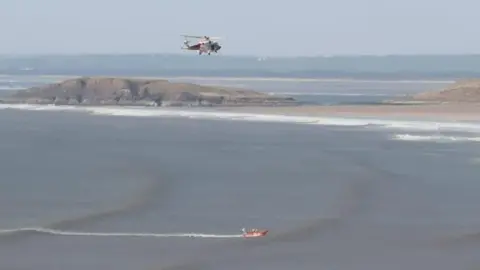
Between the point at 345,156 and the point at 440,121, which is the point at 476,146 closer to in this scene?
the point at 345,156

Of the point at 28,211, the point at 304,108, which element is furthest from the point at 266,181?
the point at 304,108

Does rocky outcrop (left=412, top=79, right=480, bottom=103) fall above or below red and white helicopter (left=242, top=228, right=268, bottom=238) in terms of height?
below

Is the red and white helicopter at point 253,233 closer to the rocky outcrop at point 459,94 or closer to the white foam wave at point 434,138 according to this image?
the white foam wave at point 434,138

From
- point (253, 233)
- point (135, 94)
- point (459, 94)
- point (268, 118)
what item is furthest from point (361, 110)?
point (253, 233)

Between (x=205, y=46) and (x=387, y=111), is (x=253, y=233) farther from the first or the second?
(x=387, y=111)

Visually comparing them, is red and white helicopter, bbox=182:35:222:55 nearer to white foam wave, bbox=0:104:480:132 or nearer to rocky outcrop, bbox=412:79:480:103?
white foam wave, bbox=0:104:480:132

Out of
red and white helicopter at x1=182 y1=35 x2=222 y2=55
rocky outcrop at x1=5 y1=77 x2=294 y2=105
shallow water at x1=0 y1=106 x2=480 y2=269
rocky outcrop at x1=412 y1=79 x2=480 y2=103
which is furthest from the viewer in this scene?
rocky outcrop at x1=5 y1=77 x2=294 y2=105

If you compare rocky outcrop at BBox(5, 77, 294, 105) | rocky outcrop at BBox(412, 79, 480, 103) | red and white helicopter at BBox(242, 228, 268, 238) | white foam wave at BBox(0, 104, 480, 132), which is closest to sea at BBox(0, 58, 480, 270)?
red and white helicopter at BBox(242, 228, 268, 238)
